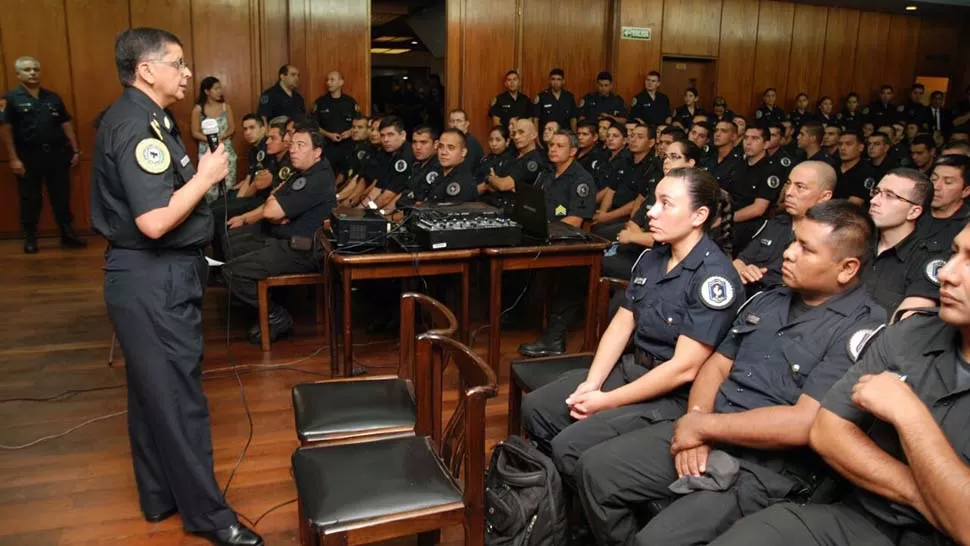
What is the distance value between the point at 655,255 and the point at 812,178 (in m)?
1.20

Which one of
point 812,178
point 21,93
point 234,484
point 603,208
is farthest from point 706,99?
point 234,484

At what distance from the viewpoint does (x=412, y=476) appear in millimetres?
1765

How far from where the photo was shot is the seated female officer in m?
2.04

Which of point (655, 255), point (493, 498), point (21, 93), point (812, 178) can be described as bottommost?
point (493, 498)

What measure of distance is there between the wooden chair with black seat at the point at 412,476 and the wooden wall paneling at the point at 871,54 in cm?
1103

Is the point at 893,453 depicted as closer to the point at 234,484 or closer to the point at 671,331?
the point at 671,331

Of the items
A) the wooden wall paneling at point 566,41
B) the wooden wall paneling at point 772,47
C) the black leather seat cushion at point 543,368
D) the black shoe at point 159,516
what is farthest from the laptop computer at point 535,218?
the wooden wall paneling at point 772,47

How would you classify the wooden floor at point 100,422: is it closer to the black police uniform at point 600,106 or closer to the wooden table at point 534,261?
the wooden table at point 534,261

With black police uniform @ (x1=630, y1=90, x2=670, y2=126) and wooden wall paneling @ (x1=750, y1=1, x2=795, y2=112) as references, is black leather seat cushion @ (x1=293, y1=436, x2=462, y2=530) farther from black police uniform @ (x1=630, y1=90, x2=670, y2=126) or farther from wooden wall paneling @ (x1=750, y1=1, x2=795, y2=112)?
wooden wall paneling @ (x1=750, y1=1, x2=795, y2=112)

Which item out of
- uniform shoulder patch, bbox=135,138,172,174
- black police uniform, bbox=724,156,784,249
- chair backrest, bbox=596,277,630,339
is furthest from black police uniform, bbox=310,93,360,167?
uniform shoulder patch, bbox=135,138,172,174

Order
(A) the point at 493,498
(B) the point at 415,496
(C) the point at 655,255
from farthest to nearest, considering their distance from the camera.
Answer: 1. (C) the point at 655,255
2. (A) the point at 493,498
3. (B) the point at 415,496

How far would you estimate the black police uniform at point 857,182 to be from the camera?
508 cm

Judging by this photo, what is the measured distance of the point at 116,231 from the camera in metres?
1.95

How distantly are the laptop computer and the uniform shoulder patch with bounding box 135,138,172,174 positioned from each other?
1.77 metres
